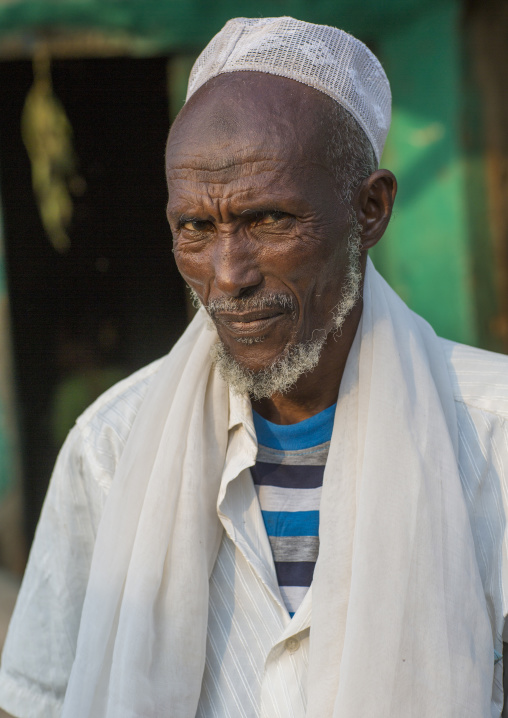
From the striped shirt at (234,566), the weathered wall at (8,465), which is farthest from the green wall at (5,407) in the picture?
the striped shirt at (234,566)

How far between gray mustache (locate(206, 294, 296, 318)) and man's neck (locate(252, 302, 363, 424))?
228mm

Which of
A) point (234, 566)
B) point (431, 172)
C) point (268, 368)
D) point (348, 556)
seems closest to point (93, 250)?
point (431, 172)

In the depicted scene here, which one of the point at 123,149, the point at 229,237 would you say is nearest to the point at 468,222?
the point at 123,149

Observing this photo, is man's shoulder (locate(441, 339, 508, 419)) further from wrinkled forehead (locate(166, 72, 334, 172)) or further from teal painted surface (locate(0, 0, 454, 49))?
teal painted surface (locate(0, 0, 454, 49))

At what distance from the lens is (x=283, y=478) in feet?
6.29

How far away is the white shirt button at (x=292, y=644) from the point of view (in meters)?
1.71

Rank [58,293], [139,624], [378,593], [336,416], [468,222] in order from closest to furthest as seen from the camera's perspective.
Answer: [378,593] < [139,624] < [336,416] < [468,222] < [58,293]

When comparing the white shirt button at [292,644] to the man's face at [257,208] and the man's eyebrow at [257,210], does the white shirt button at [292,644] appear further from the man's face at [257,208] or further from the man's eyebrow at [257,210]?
the man's eyebrow at [257,210]

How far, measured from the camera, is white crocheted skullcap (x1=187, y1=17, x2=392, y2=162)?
1.83 metres

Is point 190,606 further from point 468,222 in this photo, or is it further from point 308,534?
point 468,222

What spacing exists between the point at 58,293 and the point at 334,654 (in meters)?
3.07

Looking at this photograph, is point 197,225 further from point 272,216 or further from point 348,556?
point 348,556

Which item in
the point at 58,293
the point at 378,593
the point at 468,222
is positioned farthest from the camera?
the point at 58,293

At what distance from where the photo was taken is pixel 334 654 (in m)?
1.64
